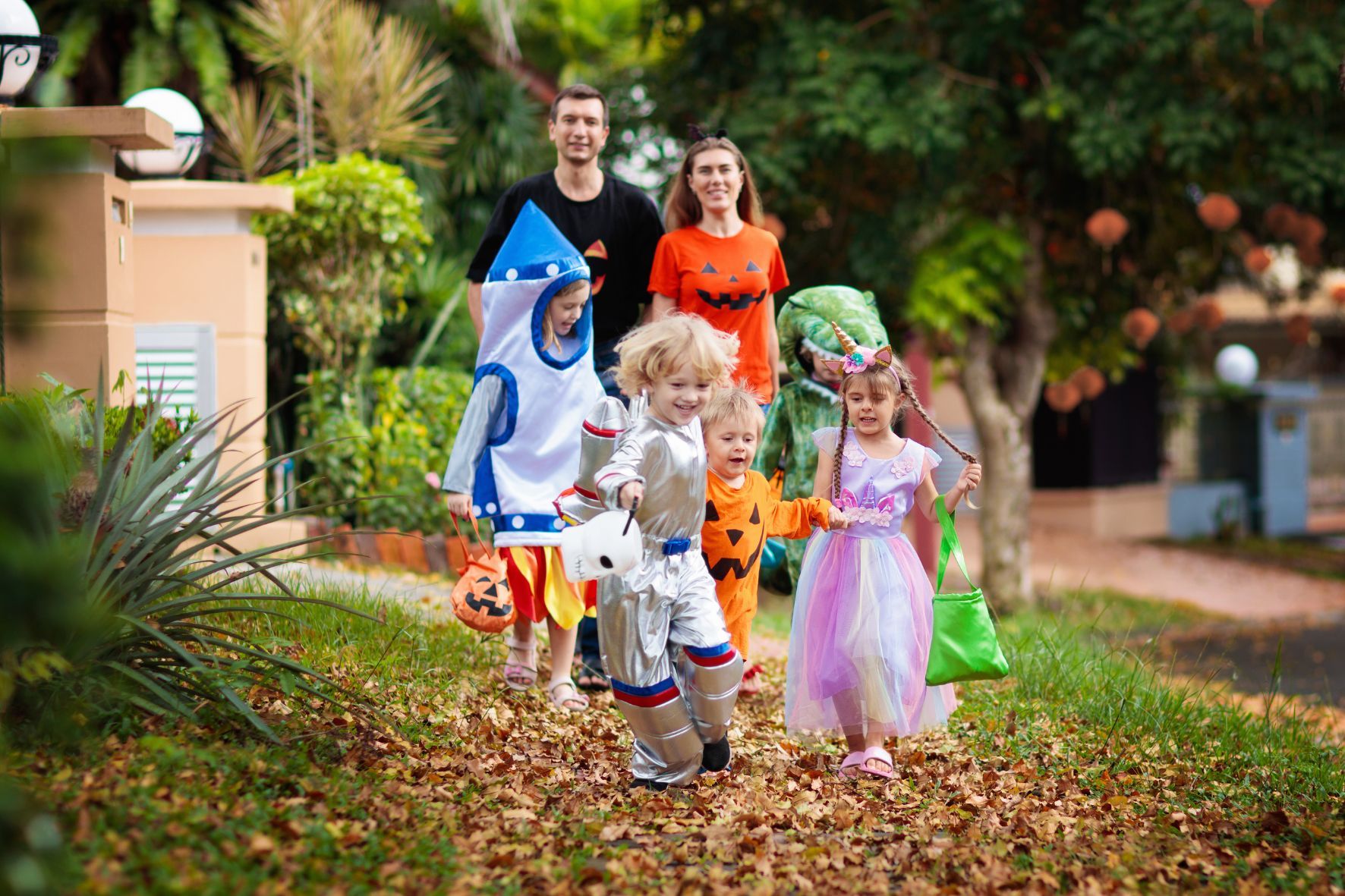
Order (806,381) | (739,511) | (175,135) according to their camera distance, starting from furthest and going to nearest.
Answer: (175,135), (806,381), (739,511)

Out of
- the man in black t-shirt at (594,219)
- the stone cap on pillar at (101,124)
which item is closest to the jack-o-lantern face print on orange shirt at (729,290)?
the man in black t-shirt at (594,219)

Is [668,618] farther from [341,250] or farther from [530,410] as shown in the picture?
[341,250]

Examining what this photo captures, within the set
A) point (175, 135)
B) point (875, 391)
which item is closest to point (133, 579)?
point (875, 391)

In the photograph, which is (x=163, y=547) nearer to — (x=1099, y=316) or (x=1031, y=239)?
(x=1031, y=239)

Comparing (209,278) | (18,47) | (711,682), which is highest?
(18,47)

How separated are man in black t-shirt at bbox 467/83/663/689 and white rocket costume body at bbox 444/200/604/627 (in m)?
0.31

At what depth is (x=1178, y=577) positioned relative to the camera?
14.8m

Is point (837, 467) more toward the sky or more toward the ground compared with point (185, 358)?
more toward the ground

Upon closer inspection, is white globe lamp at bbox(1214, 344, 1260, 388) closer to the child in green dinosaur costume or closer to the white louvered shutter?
the child in green dinosaur costume

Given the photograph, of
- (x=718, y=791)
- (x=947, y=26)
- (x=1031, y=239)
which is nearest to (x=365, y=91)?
(x=947, y=26)

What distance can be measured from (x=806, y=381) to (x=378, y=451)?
3.93m

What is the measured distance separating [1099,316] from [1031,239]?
4.73 ft

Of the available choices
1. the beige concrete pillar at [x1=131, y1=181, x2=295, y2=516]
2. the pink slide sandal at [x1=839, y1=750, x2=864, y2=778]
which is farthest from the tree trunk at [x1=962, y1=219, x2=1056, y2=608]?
the pink slide sandal at [x1=839, y1=750, x2=864, y2=778]

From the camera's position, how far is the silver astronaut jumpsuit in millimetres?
3604
